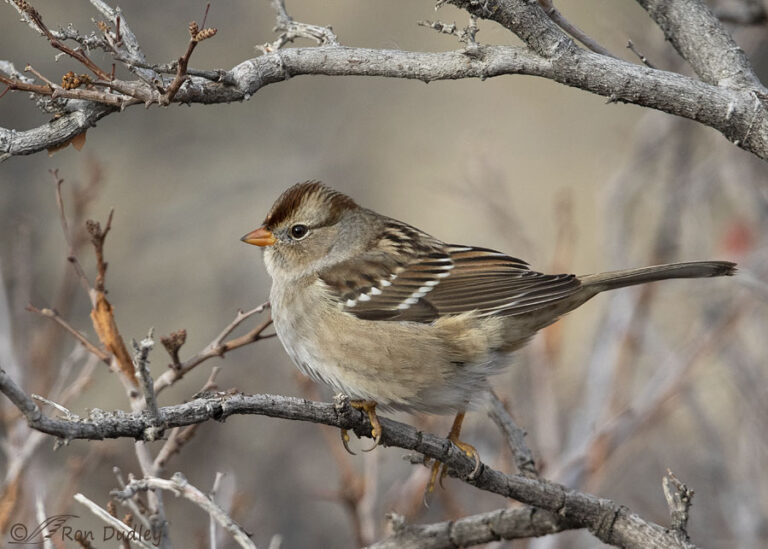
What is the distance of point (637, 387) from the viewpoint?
668 cm

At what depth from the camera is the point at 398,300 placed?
3.76m

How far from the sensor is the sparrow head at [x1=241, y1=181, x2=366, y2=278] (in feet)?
13.4

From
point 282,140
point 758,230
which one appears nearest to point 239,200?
Answer: point 282,140

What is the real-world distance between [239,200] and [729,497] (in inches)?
210

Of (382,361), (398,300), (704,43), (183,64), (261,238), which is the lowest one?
(382,361)

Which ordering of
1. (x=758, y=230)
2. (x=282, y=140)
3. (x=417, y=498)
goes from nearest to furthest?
(x=417, y=498) → (x=758, y=230) → (x=282, y=140)

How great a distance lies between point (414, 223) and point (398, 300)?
18.1 ft

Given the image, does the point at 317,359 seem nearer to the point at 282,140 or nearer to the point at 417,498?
the point at 417,498

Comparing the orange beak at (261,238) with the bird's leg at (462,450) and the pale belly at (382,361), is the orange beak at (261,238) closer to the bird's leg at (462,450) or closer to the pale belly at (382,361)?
the pale belly at (382,361)

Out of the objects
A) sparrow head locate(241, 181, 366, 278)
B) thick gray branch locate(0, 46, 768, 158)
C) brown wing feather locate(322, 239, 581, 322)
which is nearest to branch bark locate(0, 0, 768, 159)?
thick gray branch locate(0, 46, 768, 158)

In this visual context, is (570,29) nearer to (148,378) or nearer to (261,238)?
(148,378)

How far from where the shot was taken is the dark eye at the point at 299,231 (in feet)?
13.6

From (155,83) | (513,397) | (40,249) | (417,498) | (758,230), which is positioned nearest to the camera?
(155,83)
